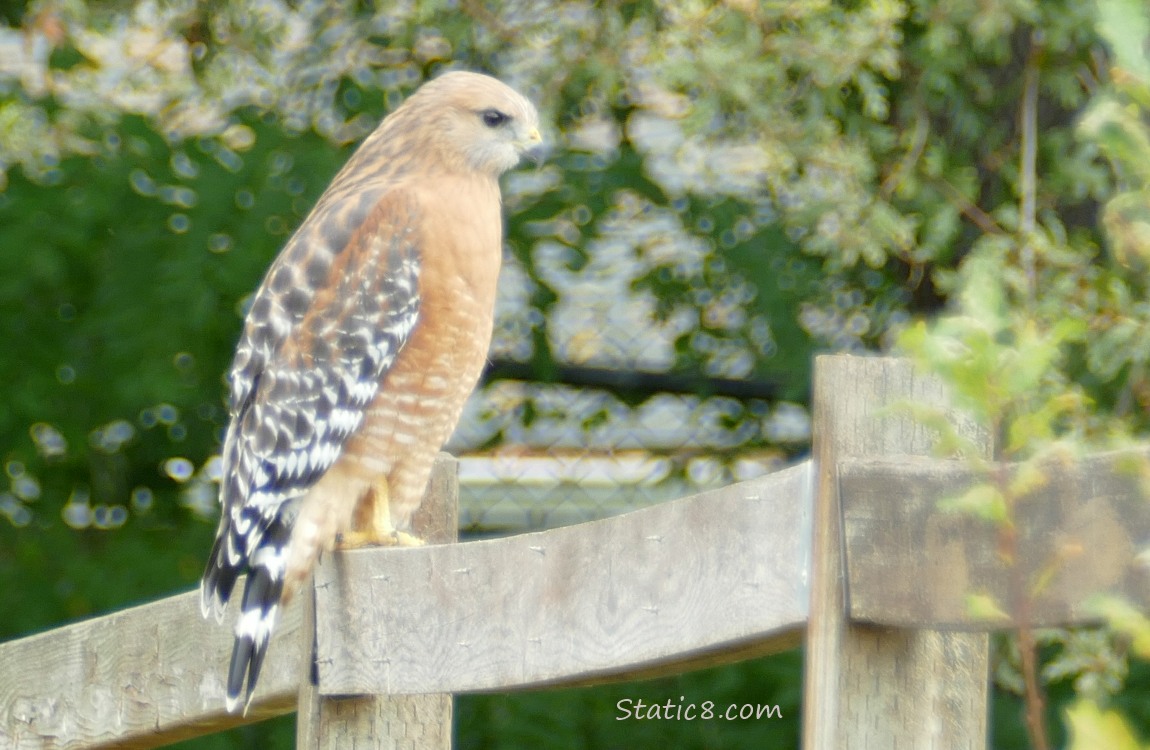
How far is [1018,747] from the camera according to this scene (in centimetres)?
357

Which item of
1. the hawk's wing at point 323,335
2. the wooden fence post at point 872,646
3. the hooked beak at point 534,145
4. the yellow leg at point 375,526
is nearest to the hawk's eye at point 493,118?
the hooked beak at point 534,145

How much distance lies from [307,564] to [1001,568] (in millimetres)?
Result: 1401

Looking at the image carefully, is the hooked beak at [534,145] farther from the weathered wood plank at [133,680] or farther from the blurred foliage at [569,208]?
the weathered wood plank at [133,680]

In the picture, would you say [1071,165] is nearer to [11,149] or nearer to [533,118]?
[533,118]

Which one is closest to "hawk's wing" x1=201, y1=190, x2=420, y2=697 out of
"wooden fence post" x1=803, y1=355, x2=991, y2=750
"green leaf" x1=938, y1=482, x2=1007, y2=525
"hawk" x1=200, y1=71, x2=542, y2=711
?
"hawk" x1=200, y1=71, x2=542, y2=711

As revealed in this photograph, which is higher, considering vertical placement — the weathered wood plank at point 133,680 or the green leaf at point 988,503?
the weathered wood plank at point 133,680

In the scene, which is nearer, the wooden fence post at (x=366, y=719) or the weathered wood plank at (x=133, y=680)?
the wooden fence post at (x=366, y=719)

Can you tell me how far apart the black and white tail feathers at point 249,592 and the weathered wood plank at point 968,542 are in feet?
3.78

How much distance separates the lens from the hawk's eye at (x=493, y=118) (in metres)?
2.93

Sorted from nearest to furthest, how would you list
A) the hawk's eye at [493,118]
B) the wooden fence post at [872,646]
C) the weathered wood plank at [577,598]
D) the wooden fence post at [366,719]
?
1. the wooden fence post at [872,646]
2. the weathered wood plank at [577,598]
3. the wooden fence post at [366,719]
4. the hawk's eye at [493,118]

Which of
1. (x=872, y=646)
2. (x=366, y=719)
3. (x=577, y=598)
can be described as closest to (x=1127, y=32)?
(x=872, y=646)

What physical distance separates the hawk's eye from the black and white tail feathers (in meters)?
0.93

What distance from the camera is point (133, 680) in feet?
7.80

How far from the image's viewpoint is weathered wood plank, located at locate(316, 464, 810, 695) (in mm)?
1358
